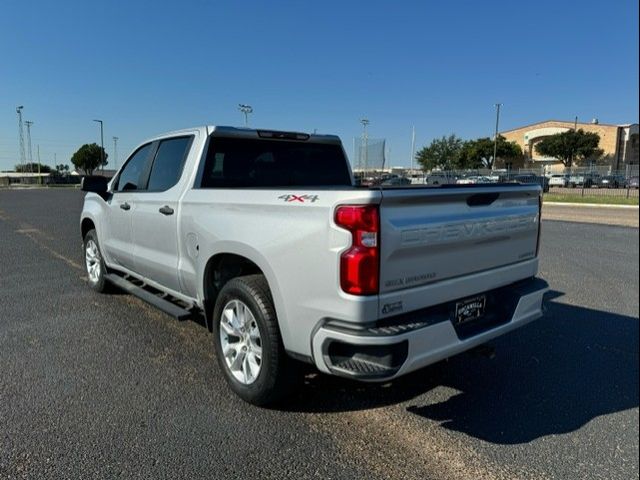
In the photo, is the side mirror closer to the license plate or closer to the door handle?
the door handle

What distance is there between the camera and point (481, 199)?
3.11 metres

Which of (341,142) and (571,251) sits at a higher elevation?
→ (341,142)

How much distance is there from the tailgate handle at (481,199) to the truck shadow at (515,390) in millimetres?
1307

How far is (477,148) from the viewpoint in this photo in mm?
75125

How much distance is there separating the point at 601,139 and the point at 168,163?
261ft

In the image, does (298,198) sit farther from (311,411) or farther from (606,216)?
(606,216)

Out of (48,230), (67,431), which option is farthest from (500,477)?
(48,230)

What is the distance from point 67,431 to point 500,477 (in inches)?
101

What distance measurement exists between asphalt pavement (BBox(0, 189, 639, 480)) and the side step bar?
1.30 feet

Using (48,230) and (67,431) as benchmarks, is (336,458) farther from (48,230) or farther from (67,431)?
(48,230)

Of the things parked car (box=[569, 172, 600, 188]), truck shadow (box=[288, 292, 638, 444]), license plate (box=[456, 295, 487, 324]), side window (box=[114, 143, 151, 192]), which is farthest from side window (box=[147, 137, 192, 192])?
parked car (box=[569, 172, 600, 188])

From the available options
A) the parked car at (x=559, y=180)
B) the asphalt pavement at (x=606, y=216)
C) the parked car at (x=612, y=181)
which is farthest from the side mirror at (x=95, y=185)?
the parked car at (x=559, y=180)

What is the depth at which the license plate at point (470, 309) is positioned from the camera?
118 inches

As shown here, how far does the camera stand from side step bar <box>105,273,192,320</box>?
396 centimetres
